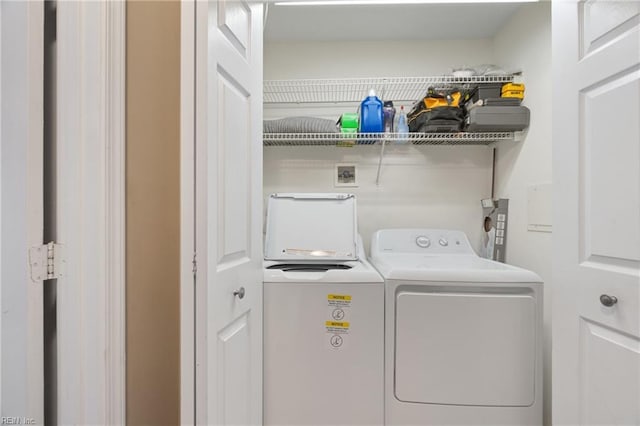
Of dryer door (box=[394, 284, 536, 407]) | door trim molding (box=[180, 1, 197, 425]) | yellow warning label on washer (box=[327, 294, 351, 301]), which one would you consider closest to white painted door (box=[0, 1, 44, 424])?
door trim molding (box=[180, 1, 197, 425])

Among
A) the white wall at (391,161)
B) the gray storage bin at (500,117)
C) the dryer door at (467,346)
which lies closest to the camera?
the dryer door at (467,346)

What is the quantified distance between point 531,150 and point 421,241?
2.83 feet

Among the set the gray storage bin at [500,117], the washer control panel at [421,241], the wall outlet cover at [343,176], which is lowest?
the washer control panel at [421,241]

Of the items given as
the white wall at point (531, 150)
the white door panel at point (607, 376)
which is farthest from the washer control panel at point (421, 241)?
the white door panel at point (607, 376)

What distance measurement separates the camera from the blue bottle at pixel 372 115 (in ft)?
6.41

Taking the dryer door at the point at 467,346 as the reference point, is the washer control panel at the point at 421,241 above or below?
above

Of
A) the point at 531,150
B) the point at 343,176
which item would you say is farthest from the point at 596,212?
the point at 343,176

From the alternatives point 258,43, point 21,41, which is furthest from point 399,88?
point 21,41

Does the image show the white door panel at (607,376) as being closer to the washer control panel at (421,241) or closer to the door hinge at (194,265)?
the washer control panel at (421,241)

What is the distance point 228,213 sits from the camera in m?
0.99

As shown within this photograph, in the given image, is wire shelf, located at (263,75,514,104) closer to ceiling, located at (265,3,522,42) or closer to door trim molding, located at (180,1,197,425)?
ceiling, located at (265,3,522,42)

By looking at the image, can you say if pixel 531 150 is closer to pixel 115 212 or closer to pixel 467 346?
pixel 467 346

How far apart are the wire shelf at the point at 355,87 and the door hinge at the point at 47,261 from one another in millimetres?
1638

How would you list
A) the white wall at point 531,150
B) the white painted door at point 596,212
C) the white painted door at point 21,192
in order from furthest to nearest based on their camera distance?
the white wall at point 531,150 → the white painted door at point 596,212 → the white painted door at point 21,192
